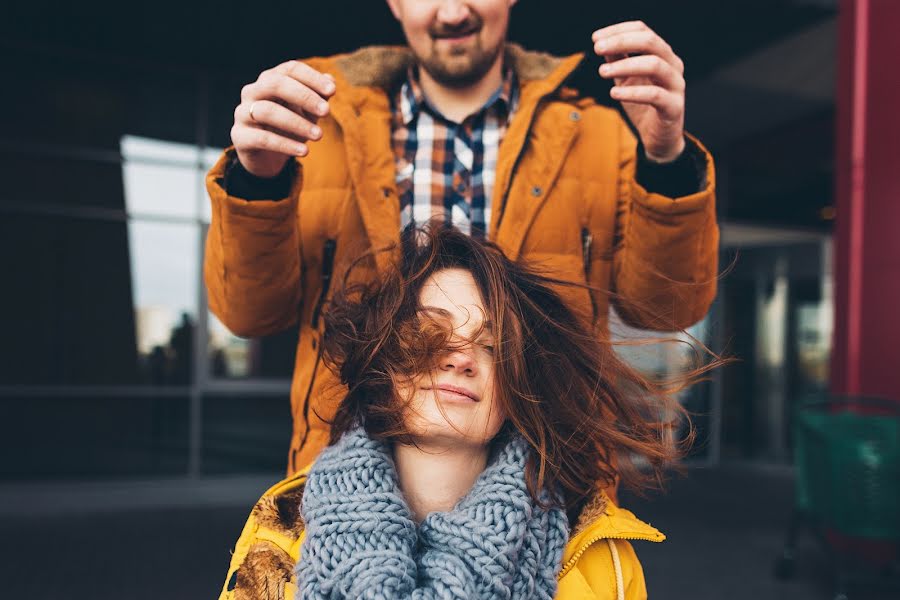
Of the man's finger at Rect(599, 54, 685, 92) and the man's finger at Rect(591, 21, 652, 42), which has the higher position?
the man's finger at Rect(591, 21, 652, 42)

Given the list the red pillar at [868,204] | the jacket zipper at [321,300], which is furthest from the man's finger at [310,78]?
the red pillar at [868,204]

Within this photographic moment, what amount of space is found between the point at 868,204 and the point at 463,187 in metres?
4.51

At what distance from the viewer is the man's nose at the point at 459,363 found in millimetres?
1191

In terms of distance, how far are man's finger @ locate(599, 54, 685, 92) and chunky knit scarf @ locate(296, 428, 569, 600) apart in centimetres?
64

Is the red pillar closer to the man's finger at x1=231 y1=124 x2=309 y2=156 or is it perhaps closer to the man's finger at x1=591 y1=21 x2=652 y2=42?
the man's finger at x1=591 y1=21 x2=652 y2=42

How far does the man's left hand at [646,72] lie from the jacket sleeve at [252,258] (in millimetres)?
556

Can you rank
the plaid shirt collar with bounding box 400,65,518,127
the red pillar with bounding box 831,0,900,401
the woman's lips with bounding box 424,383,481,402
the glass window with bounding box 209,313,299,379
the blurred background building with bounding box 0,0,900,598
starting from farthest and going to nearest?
1. the glass window with bounding box 209,313,299,379
2. the blurred background building with bounding box 0,0,900,598
3. the red pillar with bounding box 831,0,900,401
4. the plaid shirt collar with bounding box 400,65,518,127
5. the woman's lips with bounding box 424,383,481,402

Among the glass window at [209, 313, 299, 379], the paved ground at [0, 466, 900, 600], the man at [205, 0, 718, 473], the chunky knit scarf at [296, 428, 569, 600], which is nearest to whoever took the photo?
the chunky knit scarf at [296, 428, 569, 600]

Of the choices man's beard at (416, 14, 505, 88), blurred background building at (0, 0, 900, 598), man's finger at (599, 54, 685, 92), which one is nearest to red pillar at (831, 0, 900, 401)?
blurred background building at (0, 0, 900, 598)

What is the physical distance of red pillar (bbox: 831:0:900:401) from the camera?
4.97 metres

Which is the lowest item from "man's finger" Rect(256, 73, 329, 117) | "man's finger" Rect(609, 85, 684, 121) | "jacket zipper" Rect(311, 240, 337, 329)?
"jacket zipper" Rect(311, 240, 337, 329)

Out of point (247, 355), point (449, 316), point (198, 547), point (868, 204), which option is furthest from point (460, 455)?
point (247, 355)

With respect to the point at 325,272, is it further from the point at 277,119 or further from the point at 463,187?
the point at 277,119

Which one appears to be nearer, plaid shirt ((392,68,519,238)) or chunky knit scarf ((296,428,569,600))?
chunky knit scarf ((296,428,569,600))
